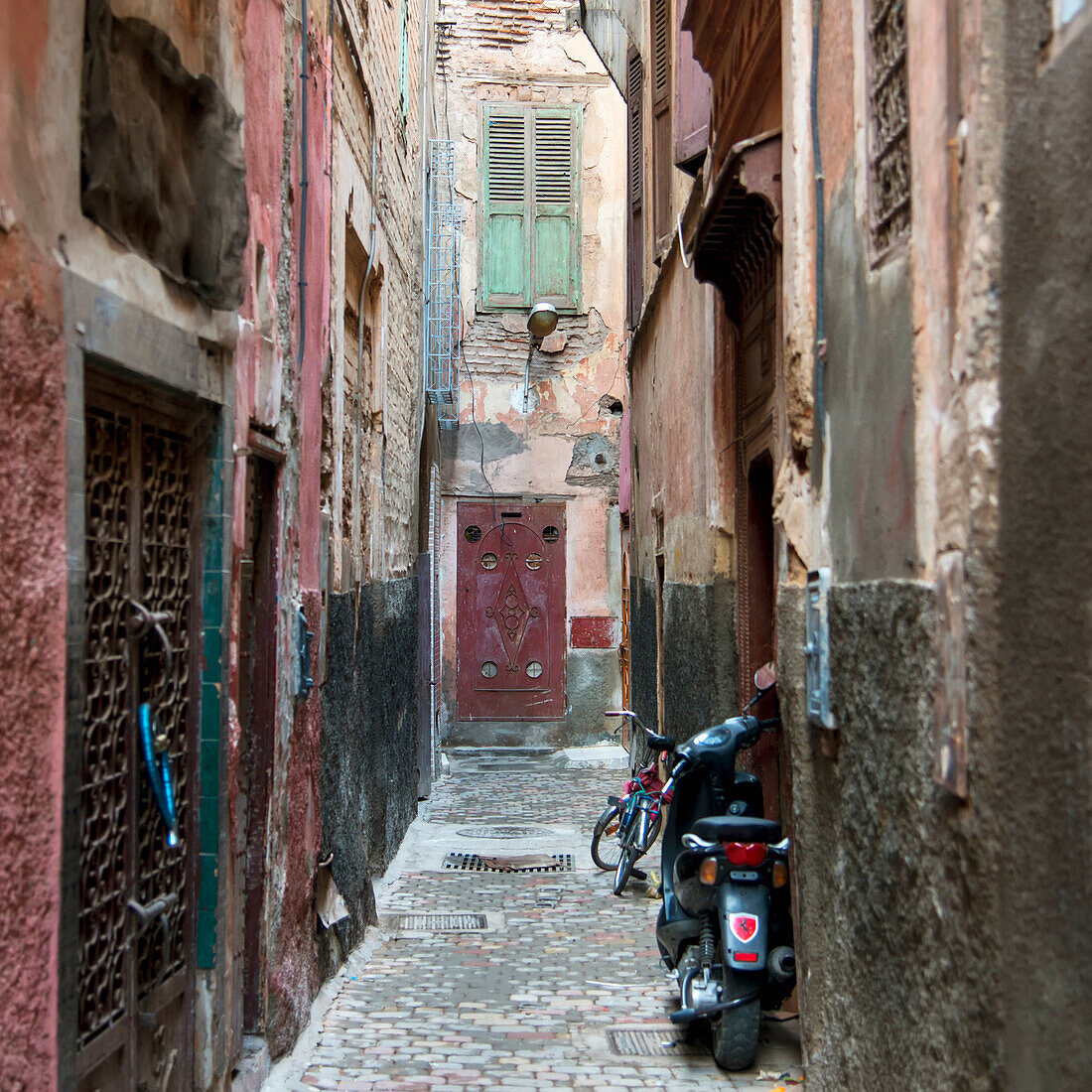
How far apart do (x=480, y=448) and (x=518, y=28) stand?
5479 millimetres

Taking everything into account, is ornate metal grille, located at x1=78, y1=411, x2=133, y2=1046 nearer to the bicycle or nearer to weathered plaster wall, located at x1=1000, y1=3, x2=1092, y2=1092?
weathered plaster wall, located at x1=1000, y1=3, x2=1092, y2=1092

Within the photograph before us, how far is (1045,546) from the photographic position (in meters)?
2.16

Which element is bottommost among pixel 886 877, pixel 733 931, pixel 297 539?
pixel 733 931

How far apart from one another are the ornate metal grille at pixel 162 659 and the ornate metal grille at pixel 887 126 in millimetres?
2118

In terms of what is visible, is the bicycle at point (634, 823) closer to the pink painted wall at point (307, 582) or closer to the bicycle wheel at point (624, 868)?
the bicycle wheel at point (624, 868)

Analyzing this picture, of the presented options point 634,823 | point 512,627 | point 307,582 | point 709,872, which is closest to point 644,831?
point 634,823

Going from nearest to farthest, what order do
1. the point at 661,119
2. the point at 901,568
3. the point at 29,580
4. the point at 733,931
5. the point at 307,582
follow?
the point at 29,580, the point at 901,568, the point at 733,931, the point at 307,582, the point at 661,119

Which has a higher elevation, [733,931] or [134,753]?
[134,753]

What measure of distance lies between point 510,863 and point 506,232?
364 inches

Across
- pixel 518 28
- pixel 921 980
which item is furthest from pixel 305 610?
pixel 518 28

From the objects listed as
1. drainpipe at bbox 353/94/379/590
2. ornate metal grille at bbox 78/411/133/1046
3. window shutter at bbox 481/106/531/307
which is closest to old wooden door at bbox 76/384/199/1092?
ornate metal grille at bbox 78/411/133/1046

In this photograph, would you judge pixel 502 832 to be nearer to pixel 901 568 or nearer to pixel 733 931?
pixel 733 931

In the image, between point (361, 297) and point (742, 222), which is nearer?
point (742, 222)

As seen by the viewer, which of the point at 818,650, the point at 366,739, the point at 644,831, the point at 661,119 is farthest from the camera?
the point at 661,119
